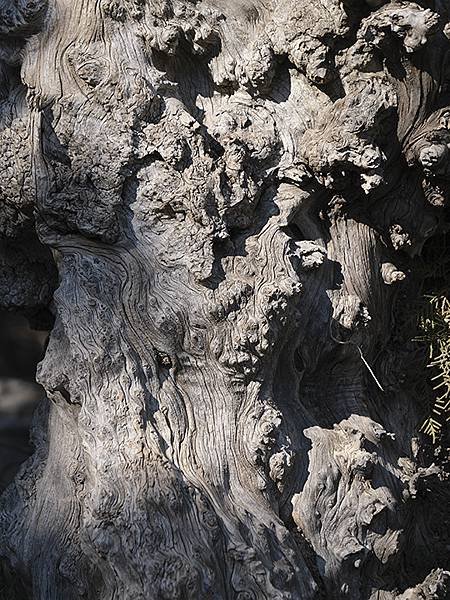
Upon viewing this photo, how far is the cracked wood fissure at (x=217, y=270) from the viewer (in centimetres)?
159

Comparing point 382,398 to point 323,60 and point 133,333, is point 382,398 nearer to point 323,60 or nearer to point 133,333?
point 133,333

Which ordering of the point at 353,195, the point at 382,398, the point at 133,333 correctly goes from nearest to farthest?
the point at 133,333
the point at 353,195
the point at 382,398

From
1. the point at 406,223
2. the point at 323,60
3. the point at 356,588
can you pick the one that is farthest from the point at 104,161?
the point at 356,588

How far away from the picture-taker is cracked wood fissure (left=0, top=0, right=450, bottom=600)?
1594 millimetres

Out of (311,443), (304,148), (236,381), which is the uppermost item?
(304,148)

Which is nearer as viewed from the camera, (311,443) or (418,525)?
(311,443)

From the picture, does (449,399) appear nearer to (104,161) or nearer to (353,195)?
(353,195)

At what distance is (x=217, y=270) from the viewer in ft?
5.48

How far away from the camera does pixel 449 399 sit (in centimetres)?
205

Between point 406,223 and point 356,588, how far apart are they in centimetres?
80

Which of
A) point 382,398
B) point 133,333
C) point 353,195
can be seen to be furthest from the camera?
point 382,398

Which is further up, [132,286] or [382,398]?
[132,286]

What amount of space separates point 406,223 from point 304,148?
317 millimetres

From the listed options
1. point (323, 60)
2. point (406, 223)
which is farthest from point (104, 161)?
point (406, 223)
